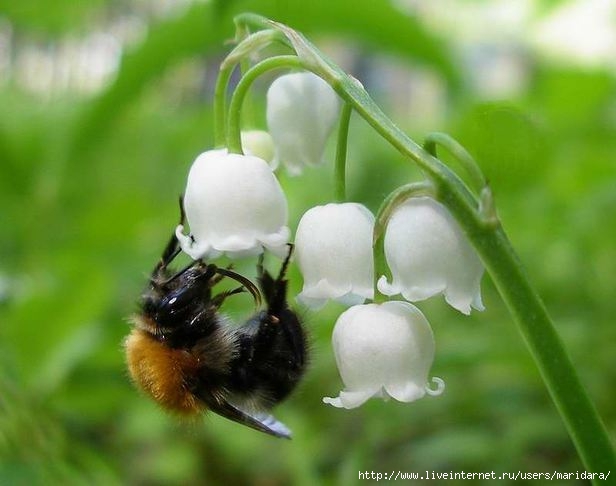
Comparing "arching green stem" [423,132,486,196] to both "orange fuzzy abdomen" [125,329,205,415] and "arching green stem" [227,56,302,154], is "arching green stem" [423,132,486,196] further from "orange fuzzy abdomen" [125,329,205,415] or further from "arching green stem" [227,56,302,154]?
"orange fuzzy abdomen" [125,329,205,415]

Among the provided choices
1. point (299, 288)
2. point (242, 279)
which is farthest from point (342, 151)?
point (299, 288)

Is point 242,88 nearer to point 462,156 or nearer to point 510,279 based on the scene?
point 462,156

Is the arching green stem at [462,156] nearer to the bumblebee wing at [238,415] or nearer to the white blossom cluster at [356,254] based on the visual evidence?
the white blossom cluster at [356,254]

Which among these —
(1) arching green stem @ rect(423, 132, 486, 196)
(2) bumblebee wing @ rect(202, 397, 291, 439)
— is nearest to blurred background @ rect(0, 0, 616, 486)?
(2) bumblebee wing @ rect(202, 397, 291, 439)

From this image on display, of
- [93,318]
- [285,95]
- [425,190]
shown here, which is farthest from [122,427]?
[425,190]

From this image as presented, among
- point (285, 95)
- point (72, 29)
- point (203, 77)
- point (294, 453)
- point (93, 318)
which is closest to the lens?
point (285, 95)

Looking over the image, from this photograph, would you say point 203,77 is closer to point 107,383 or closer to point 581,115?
point 581,115
